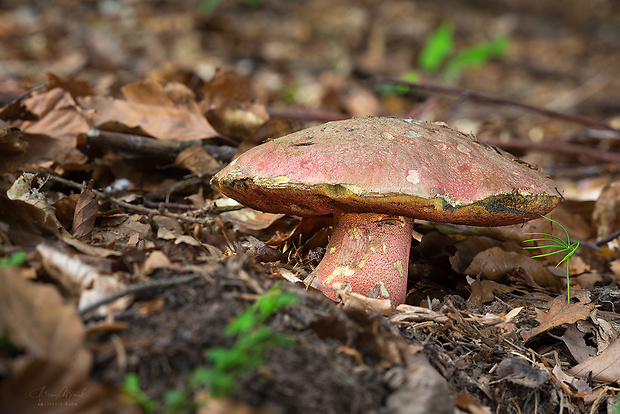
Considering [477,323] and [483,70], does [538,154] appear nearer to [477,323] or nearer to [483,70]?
[483,70]

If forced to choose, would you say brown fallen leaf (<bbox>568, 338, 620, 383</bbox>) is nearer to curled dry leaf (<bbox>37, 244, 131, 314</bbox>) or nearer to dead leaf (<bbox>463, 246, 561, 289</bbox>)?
dead leaf (<bbox>463, 246, 561, 289</bbox>)

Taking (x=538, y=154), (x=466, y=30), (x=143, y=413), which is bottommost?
(x=538, y=154)

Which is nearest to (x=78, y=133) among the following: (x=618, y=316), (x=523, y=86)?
(x=618, y=316)

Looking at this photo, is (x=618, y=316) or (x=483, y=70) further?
(x=483, y=70)

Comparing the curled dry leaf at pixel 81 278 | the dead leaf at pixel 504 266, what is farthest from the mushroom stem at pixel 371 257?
the curled dry leaf at pixel 81 278

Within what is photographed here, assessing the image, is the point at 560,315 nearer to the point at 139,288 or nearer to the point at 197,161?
the point at 139,288

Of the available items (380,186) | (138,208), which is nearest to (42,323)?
(380,186)

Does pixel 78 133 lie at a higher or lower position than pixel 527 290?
higher
